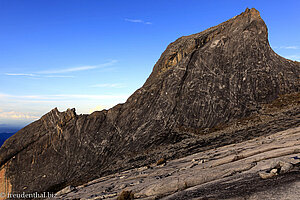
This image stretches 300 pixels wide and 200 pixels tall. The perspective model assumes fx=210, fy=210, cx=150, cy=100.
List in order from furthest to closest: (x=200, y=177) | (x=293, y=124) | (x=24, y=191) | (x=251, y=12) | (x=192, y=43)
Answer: (x=192, y=43) < (x=251, y=12) < (x=24, y=191) < (x=293, y=124) < (x=200, y=177)

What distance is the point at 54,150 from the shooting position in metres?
60.0

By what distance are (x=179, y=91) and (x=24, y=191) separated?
4799 centimetres

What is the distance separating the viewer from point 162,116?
5525 centimetres

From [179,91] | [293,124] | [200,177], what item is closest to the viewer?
[200,177]

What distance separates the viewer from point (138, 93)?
207 ft

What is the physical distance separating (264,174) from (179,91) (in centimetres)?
4644

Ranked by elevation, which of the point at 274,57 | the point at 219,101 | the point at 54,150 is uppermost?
the point at 274,57

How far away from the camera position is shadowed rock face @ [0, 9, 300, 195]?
5100 centimetres

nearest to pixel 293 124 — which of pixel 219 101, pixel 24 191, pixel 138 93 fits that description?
pixel 219 101

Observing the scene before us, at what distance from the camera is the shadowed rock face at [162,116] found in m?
51.0

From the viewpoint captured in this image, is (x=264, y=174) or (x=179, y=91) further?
(x=179, y=91)

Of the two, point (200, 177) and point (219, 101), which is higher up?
point (219, 101)

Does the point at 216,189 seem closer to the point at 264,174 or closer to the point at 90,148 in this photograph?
the point at 264,174

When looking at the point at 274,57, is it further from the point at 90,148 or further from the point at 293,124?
the point at 90,148
